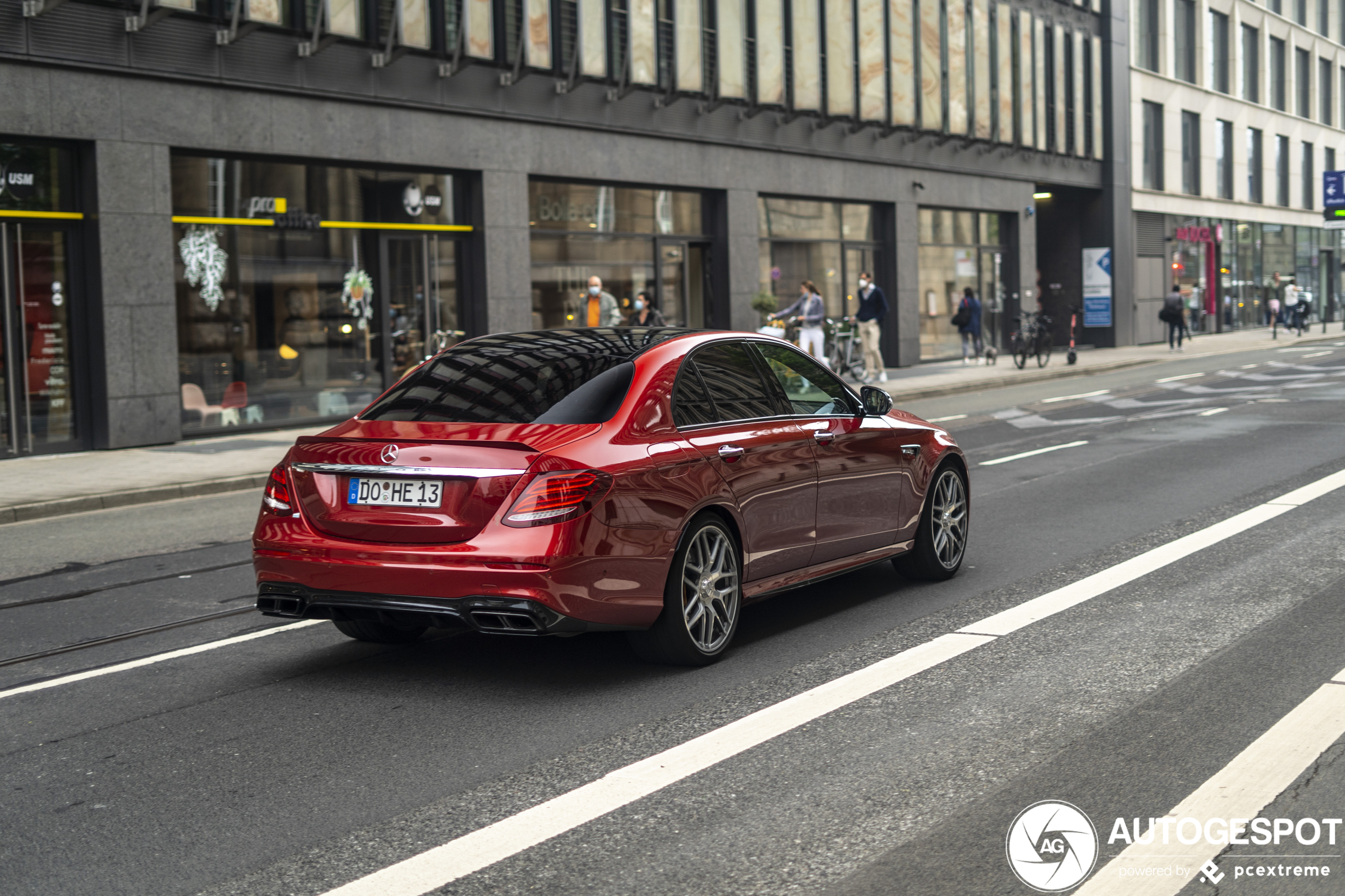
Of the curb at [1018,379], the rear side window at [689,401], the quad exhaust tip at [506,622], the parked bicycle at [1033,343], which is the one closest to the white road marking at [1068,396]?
the curb at [1018,379]

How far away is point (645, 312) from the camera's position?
23.8 m

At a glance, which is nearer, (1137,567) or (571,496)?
(571,496)

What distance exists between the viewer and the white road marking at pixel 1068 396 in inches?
909

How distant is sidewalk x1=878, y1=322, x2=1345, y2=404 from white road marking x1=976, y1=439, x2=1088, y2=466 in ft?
23.9

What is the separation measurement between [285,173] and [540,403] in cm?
1457

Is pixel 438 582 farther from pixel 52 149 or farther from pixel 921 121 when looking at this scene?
pixel 921 121

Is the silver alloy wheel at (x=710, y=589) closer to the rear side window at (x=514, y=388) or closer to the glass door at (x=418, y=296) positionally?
the rear side window at (x=514, y=388)

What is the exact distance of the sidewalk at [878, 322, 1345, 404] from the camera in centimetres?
2669

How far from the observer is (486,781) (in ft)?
15.4

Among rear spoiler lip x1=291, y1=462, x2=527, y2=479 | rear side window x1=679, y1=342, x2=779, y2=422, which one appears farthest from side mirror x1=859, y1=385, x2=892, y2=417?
rear spoiler lip x1=291, y1=462, x2=527, y2=479

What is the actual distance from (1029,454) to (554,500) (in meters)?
10.5

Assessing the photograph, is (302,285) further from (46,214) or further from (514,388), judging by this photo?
(514,388)

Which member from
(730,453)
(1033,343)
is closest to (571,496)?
(730,453)

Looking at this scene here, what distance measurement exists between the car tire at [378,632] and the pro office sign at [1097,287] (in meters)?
39.3
